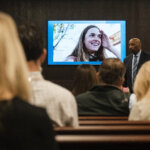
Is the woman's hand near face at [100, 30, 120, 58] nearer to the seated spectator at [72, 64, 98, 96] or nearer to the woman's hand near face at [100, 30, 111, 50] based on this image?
the woman's hand near face at [100, 30, 111, 50]

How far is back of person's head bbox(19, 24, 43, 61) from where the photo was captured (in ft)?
5.72

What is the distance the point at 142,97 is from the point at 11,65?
1.76 meters

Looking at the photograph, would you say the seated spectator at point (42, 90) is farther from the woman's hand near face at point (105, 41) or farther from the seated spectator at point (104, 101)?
the woman's hand near face at point (105, 41)

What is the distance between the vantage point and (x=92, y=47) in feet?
26.7

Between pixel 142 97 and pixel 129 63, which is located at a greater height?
pixel 129 63

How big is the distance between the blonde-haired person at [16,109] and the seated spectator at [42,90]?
2.40 ft

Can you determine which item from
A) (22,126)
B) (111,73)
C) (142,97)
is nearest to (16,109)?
(22,126)

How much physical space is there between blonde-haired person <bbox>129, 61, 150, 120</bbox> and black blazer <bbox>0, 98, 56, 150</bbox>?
60.8 inches

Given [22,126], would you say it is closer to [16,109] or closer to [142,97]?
[16,109]

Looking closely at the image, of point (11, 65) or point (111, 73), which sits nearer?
point (11, 65)

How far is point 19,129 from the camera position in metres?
0.96

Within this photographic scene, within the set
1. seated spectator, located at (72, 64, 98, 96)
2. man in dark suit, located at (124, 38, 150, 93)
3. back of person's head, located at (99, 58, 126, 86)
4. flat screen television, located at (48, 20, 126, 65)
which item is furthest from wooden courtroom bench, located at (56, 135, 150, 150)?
flat screen television, located at (48, 20, 126, 65)

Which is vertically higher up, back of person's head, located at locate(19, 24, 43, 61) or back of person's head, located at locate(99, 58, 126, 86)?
back of person's head, located at locate(19, 24, 43, 61)

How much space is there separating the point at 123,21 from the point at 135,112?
5.90 m
